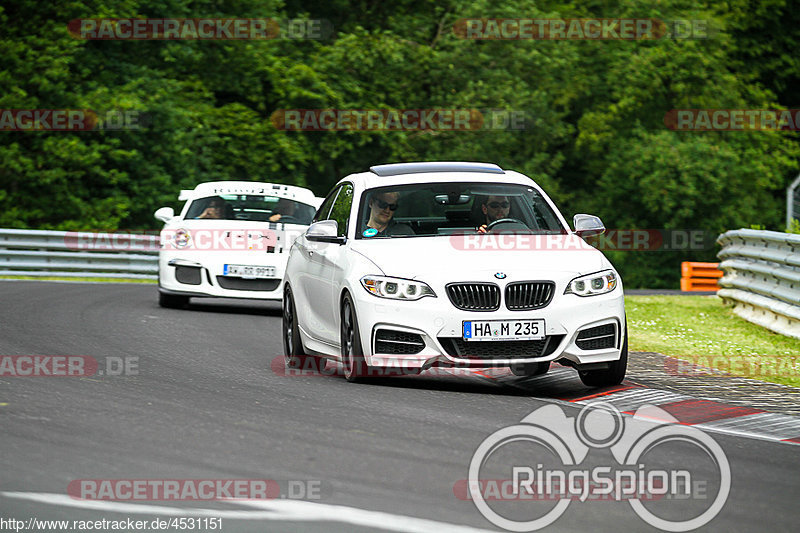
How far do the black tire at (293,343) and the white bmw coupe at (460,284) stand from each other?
1.32 feet

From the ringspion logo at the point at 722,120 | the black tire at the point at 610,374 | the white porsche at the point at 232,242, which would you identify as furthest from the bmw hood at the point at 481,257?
the ringspion logo at the point at 722,120

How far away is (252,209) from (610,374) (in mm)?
9511

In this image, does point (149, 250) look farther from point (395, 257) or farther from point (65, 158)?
point (395, 257)

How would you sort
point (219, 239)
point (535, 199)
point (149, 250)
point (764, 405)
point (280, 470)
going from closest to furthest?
point (280, 470)
point (764, 405)
point (535, 199)
point (219, 239)
point (149, 250)

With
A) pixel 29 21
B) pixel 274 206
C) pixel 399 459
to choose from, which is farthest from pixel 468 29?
pixel 399 459

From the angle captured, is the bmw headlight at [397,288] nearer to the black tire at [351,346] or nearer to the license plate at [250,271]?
the black tire at [351,346]

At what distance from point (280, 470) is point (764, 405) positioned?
4.09m

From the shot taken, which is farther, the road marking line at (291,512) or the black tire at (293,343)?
the black tire at (293,343)

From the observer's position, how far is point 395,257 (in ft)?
32.6

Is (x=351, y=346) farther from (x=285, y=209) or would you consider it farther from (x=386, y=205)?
(x=285, y=209)

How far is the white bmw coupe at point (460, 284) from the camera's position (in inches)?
377

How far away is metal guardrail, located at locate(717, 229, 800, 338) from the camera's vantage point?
590 inches

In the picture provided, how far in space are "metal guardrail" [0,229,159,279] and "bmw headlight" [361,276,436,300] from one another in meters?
19.5

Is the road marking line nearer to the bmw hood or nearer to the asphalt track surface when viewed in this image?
the asphalt track surface
